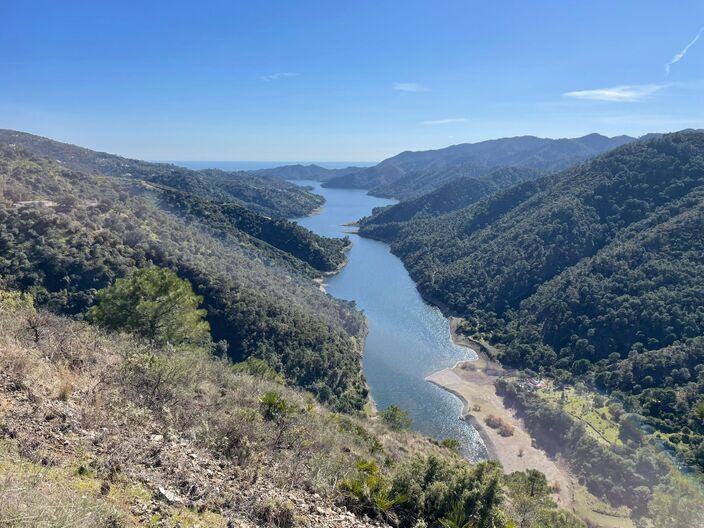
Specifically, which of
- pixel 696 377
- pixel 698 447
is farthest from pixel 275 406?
pixel 696 377

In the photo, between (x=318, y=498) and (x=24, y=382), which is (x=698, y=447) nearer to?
(x=318, y=498)

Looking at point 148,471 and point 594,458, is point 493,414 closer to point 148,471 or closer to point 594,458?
point 594,458

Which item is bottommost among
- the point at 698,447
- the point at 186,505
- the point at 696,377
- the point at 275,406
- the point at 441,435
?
the point at 441,435

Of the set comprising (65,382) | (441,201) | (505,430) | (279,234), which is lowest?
(505,430)

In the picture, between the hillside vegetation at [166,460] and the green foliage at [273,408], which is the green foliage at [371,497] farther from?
the green foliage at [273,408]

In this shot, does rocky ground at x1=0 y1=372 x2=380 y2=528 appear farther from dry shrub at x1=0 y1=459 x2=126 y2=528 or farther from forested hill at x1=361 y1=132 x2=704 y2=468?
forested hill at x1=361 y1=132 x2=704 y2=468

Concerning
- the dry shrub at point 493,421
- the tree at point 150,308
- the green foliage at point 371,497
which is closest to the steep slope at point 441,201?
the dry shrub at point 493,421

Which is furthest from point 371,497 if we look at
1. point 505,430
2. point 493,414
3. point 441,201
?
point 441,201
